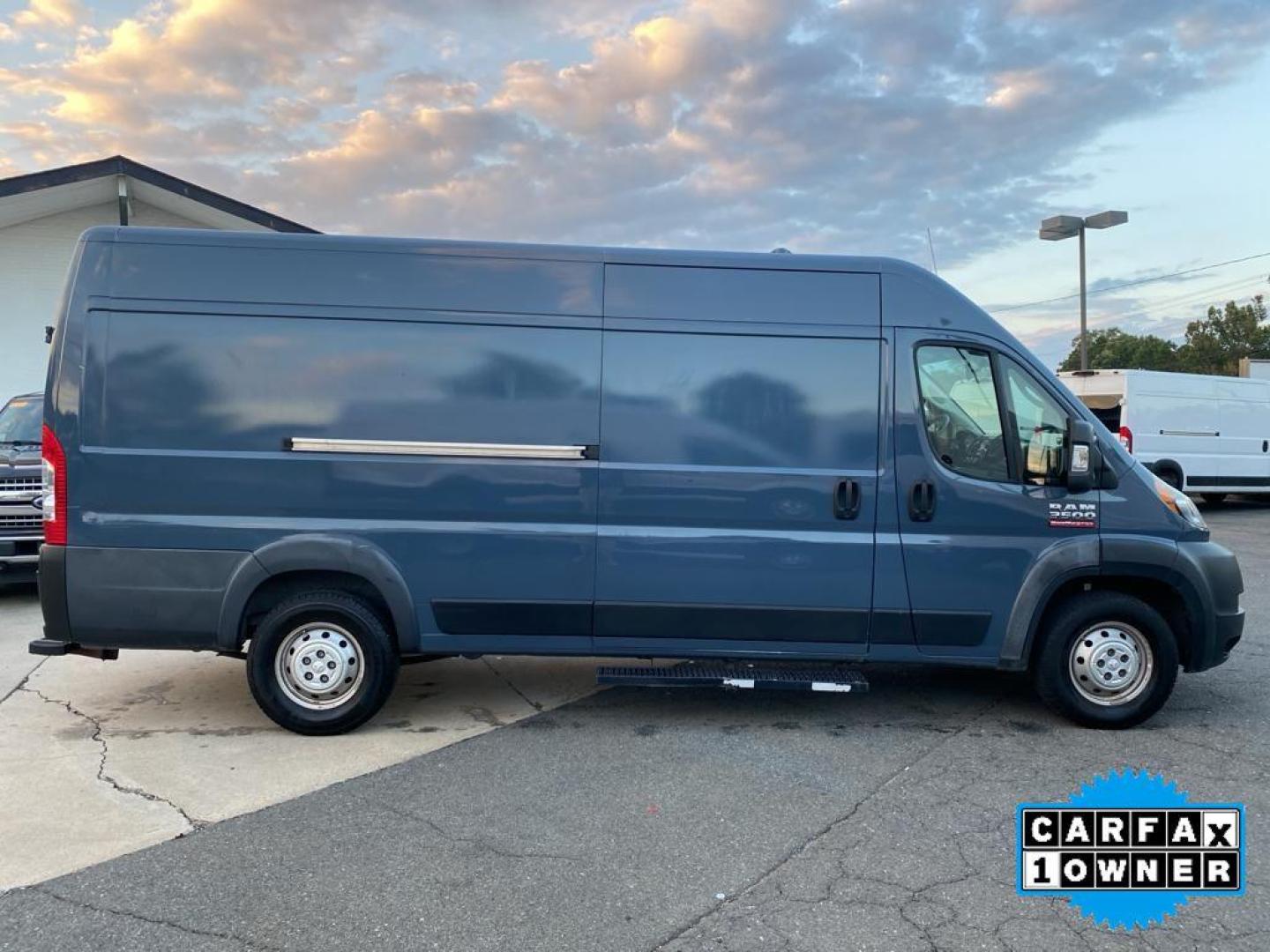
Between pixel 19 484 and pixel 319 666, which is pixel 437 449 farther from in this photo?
pixel 19 484

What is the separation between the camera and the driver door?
5.04m

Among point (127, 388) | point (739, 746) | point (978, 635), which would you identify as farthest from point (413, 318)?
point (978, 635)

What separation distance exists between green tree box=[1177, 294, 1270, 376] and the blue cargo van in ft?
164

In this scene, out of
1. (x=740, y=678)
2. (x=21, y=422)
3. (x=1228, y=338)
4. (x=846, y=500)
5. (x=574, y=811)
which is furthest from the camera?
(x=1228, y=338)

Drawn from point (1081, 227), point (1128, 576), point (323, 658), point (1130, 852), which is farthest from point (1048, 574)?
point (1081, 227)

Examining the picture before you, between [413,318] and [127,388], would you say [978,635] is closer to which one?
[413,318]

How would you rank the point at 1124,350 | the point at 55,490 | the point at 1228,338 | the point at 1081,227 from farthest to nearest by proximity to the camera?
the point at 1124,350, the point at 1228,338, the point at 1081,227, the point at 55,490

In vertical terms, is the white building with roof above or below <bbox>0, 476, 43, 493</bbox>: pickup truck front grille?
above

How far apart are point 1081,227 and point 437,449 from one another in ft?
88.7

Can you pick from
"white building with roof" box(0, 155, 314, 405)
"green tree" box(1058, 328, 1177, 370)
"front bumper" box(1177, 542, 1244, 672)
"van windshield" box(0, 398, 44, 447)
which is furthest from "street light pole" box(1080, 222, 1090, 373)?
"green tree" box(1058, 328, 1177, 370)

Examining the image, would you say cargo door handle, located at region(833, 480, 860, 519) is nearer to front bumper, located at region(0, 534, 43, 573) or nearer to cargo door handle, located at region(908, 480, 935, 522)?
cargo door handle, located at region(908, 480, 935, 522)

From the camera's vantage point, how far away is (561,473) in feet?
16.4

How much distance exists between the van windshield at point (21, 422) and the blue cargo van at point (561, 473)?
16.3 feet

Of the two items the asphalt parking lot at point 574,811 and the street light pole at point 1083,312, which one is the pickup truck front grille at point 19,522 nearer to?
the asphalt parking lot at point 574,811
